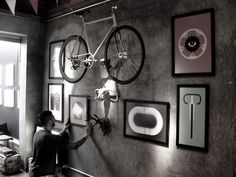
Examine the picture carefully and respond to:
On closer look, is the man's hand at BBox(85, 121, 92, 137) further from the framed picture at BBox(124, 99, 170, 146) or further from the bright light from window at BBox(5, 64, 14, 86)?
the bright light from window at BBox(5, 64, 14, 86)

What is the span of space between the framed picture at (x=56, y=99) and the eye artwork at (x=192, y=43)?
268 centimetres

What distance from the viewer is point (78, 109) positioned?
181 inches

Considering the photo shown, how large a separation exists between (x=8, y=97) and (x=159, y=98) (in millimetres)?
4122

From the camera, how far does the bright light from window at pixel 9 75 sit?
19.7 feet

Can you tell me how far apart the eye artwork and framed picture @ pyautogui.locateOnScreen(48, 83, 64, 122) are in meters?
2.68

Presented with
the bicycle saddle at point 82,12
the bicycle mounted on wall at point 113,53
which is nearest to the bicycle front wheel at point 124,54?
the bicycle mounted on wall at point 113,53

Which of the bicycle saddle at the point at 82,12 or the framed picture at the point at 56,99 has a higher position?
the bicycle saddle at the point at 82,12

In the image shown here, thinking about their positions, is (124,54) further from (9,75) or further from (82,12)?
(9,75)

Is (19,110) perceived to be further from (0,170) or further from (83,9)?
(83,9)

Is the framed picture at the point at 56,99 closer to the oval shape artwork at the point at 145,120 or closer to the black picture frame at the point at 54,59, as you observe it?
the black picture frame at the point at 54,59

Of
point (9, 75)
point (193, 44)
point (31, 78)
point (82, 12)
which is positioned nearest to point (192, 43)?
point (193, 44)

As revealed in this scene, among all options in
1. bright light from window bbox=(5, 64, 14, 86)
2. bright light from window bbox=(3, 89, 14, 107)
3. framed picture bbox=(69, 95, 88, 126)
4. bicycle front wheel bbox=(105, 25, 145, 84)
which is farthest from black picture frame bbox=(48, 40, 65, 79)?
bicycle front wheel bbox=(105, 25, 145, 84)

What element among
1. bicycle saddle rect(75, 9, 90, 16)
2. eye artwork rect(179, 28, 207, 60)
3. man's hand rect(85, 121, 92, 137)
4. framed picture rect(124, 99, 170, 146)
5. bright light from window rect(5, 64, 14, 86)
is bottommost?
man's hand rect(85, 121, 92, 137)

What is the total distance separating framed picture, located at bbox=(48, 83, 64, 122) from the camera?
199 inches
